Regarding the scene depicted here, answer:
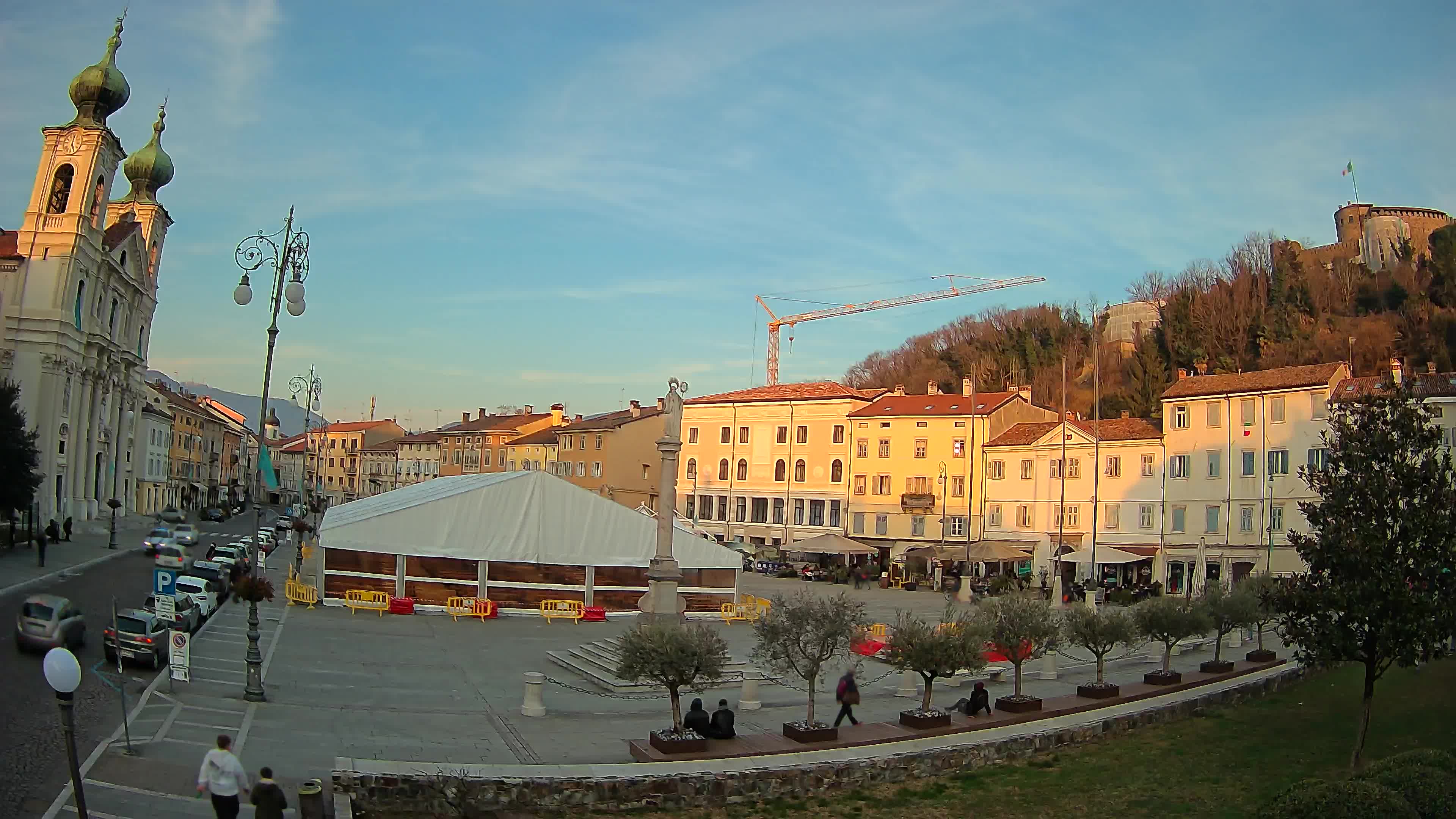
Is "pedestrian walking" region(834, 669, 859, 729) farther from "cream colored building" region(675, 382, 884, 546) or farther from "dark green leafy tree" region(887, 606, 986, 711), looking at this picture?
"cream colored building" region(675, 382, 884, 546)

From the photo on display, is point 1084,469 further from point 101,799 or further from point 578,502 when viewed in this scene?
point 101,799

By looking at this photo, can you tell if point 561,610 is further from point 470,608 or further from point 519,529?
point 519,529

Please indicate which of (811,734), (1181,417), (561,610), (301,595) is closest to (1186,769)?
(811,734)

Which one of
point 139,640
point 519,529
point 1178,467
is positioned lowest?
point 139,640

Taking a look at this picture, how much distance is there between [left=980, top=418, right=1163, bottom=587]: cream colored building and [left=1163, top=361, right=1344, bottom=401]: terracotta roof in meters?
2.87

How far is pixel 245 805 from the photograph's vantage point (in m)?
13.4

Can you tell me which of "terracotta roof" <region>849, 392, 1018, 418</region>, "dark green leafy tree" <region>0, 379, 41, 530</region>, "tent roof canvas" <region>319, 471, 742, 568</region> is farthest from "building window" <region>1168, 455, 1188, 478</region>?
"dark green leafy tree" <region>0, 379, 41, 530</region>

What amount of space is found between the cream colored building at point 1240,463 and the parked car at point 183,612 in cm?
4421

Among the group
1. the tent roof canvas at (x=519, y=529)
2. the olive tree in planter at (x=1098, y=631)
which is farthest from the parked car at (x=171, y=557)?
the olive tree in planter at (x=1098, y=631)

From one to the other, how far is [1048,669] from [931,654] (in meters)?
9.47

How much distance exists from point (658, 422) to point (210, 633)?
60075mm

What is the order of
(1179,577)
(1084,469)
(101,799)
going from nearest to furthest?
(101,799) < (1179,577) < (1084,469)

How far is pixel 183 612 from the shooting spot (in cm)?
2688

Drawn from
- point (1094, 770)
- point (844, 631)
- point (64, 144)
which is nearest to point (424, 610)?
point (844, 631)
